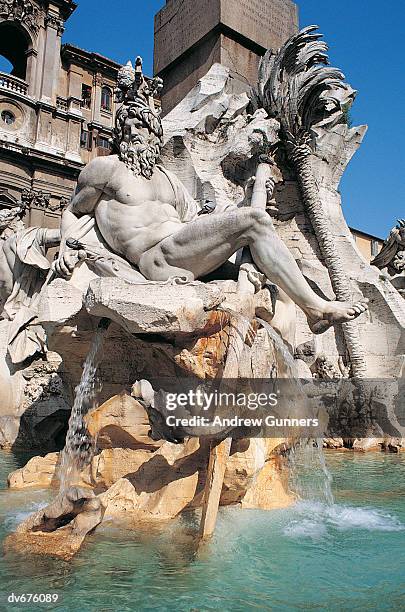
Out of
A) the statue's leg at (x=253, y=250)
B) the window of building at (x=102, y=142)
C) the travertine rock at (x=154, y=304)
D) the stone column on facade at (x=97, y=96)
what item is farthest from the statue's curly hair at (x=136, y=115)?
the stone column on facade at (x=97, y=96)

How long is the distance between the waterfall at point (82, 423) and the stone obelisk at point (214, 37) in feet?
15.2

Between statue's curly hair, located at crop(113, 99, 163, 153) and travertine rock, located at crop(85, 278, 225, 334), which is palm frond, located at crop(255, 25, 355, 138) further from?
travertine rock, located at crop(85, 278, 225, 334)

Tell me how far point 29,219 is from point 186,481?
1000 inches

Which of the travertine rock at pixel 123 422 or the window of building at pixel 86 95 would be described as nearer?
the travertine rock at pixel 123 422

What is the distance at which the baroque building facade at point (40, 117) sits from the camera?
2667cm

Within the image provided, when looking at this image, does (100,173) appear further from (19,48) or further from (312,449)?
(19,48)

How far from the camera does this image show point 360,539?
292 cm

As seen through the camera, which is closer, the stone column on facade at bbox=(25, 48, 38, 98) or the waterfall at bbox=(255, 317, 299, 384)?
the waterfall at bbox=(255, 317, 299, 384)

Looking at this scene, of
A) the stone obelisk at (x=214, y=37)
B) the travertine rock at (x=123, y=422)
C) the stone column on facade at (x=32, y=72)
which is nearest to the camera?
the travertine rock at (x=123, y=422)

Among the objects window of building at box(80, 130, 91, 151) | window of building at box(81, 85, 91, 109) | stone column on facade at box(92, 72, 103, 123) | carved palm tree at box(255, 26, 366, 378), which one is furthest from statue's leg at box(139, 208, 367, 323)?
window of building at box(81, 85, 91, 109)

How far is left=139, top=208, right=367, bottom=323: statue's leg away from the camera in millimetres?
3670

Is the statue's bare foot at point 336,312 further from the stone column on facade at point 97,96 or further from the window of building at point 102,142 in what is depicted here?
the stone column on facade at point 97,96

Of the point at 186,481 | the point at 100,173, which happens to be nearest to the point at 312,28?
the point at 100,173

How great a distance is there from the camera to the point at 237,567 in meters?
2.47
